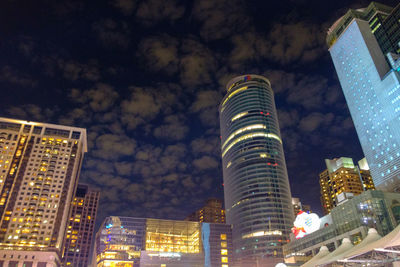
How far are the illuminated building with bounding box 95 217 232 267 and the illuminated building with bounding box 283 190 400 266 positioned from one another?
82.0 m

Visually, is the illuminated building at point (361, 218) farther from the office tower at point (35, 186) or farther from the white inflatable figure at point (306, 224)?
the office tower at point (35, 186)

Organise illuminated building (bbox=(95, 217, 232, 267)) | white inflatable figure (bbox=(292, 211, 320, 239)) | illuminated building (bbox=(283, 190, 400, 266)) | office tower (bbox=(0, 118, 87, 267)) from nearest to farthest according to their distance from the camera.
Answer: illuminated building (bbox=(283, 190, 400, 266))
white inflatable figure (bbox=(292, 211, 320, 239))
office tower (bbox=(0, 118, 87, 267))
illuminated building (bbox=(95, 217, 232, 267))

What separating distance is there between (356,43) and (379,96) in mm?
32028

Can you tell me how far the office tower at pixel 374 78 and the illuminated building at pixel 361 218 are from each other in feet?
139

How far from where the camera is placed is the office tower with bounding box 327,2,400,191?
117 m

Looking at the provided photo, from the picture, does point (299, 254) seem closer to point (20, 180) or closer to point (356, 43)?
point (356, 43)

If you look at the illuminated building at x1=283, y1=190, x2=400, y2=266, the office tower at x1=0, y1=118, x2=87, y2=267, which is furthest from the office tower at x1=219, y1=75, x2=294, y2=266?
the office tower at x1=0, y1=118, x2=87, y2=267

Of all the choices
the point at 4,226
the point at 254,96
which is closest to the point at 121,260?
the point at 4,226

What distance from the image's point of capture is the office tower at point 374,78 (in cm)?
11656

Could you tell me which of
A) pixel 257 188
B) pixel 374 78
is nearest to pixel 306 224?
pixel 374 78

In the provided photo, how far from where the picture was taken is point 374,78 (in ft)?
422

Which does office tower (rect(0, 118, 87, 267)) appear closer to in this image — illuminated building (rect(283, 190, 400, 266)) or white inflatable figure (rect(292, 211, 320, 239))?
white inflatable figure (rect(292, 211, 320, 239))

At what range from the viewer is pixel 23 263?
12494 cm

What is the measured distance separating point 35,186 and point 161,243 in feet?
225
